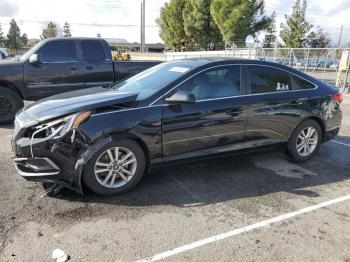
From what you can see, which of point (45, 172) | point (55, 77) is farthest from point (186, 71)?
point (55, 77)

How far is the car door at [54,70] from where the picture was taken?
785cm

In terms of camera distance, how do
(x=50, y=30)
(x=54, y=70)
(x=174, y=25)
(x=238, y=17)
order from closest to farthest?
(x=54, y=70) < (x=238, y=17) < (x=174, y=25) < (x=50, y=30)

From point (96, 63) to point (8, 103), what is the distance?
2.20 m

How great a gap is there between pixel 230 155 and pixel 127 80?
1.88 m

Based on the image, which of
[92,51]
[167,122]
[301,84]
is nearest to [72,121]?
[167,122]

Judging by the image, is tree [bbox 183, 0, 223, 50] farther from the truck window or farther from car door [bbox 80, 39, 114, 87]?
the truck window

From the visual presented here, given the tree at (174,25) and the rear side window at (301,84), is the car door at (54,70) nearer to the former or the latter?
the rear side window at (301,84)

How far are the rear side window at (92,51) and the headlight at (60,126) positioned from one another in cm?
489

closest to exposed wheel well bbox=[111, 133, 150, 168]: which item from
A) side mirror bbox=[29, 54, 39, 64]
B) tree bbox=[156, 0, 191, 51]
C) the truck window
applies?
side mirror bbox=[29, 54, 39, 64]

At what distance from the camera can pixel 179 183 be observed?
4.46 meters

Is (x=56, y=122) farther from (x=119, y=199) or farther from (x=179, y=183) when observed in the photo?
(x=179, y=183)

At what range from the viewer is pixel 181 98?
13.3 ft

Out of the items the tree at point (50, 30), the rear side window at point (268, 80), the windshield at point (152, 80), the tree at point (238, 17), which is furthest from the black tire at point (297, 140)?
the tree at point (50, 30)

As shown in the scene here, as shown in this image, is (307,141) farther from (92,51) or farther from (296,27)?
(296,27)
